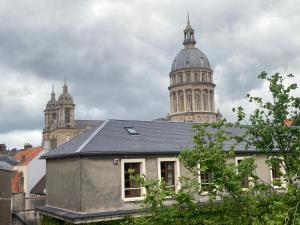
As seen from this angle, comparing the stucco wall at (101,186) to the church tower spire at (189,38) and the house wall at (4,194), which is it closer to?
the house wall at (4,194)

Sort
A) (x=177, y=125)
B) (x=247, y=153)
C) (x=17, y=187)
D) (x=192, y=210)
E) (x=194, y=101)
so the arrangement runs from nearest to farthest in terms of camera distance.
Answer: (x=192, y=210) < (x=247, y=153) < (x=177, y=125) < (x=17, y=187) < (x=194, y=101)

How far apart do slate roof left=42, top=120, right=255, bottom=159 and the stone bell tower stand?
240ft

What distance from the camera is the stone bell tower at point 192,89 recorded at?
9862 centimetres

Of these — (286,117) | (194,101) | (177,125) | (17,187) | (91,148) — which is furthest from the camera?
(194,101)

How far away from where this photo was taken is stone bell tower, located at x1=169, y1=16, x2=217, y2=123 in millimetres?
98625

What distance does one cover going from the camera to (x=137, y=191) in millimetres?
20281

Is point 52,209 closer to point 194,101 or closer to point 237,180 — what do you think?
point 237,180

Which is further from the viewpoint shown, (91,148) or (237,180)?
(91,148)

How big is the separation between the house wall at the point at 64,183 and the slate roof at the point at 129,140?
558 mm

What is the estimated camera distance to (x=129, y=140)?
21.7 meters

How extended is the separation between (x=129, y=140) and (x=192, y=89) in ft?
257

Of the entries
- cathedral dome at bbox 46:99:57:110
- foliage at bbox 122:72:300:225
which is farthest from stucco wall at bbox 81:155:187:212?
cathedral dome at bbox 46:99:57:110

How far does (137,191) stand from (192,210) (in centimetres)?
965

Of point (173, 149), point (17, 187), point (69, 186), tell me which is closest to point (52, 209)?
point (69, 186)
